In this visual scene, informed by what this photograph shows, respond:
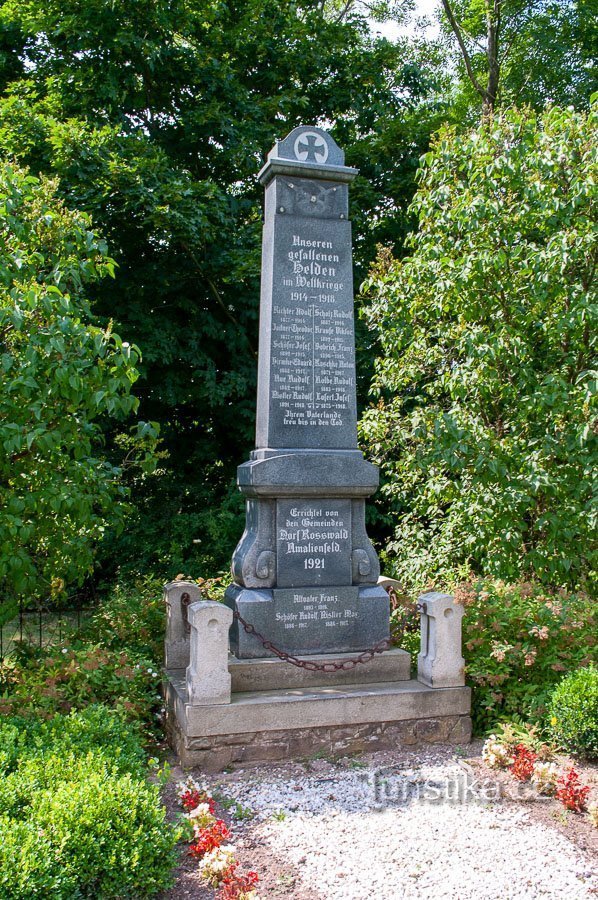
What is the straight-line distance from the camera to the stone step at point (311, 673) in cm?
541

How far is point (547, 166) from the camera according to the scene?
6.70 metres

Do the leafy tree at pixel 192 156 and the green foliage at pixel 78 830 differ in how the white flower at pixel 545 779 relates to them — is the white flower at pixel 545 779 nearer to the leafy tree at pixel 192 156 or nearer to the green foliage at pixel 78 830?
the green foliage at pixel 78 830

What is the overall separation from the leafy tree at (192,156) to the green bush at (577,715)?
20.3ft

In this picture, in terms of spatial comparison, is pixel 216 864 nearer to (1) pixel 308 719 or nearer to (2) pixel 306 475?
(1) pixel 308 719

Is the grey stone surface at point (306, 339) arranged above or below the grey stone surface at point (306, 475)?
above

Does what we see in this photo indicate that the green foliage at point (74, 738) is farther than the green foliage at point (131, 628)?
No

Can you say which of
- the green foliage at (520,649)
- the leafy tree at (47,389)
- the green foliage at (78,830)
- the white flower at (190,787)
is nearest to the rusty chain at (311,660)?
the green foliage at (520,649)

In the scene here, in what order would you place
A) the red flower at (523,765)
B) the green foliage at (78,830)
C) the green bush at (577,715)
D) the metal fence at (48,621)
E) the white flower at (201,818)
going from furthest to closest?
1. the metal fence at (48,621)
2. the green bush at (577,715)
3. the red flower at (523,765)
4. the white flower at (201,818)
5. the green foliage at (78,830)

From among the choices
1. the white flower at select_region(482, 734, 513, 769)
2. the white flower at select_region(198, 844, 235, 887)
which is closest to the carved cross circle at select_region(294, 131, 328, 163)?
the white flower at select_region(482, 734, 513, 769)

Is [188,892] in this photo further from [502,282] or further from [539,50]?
[539,50]

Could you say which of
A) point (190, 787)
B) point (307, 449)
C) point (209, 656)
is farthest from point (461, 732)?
point (307, 449)

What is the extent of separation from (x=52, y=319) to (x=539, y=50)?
14.1 meters

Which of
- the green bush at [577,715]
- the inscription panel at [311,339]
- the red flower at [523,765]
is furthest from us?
the inscription panel at [311,339]

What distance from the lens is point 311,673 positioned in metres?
5.55
